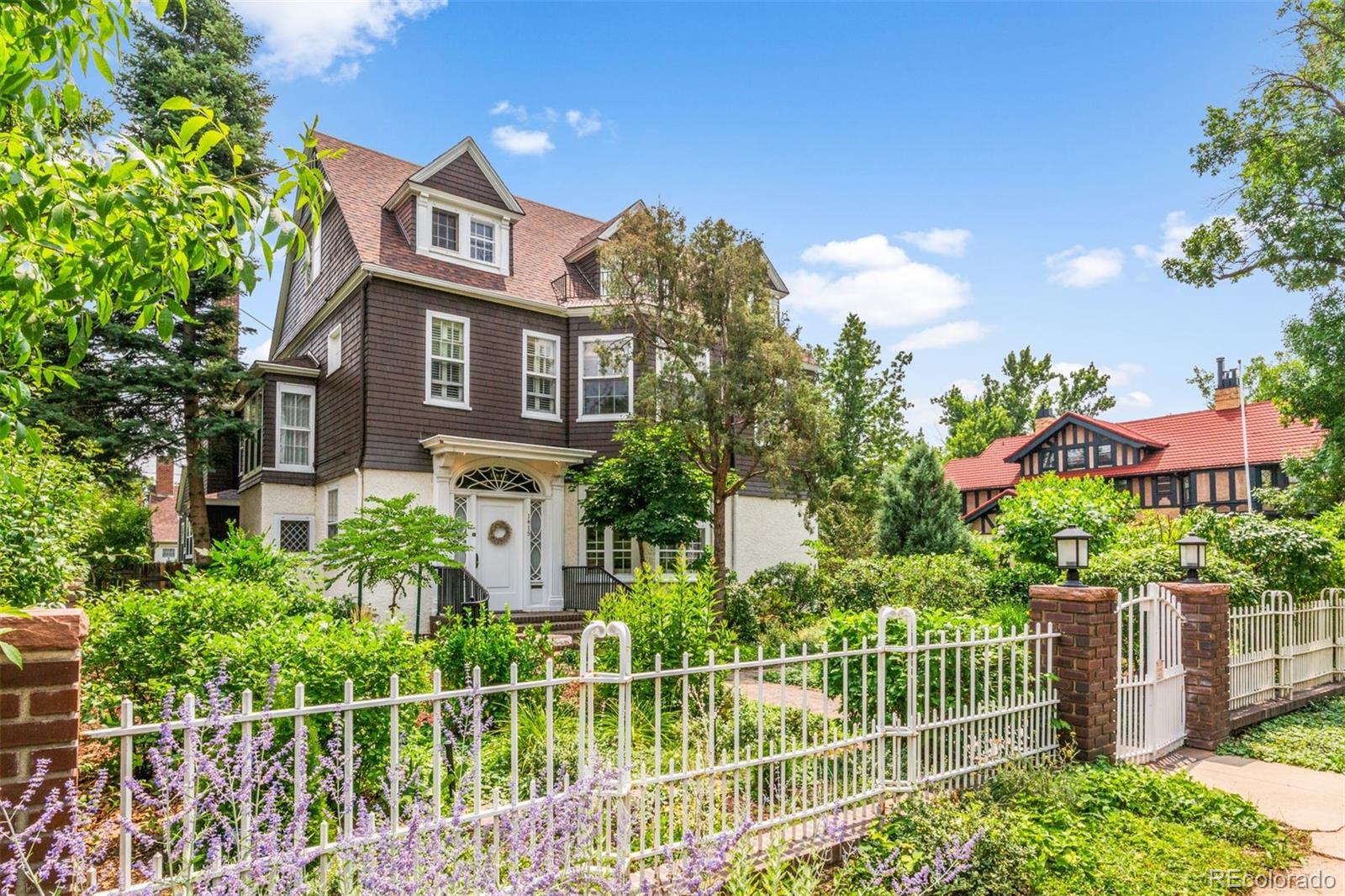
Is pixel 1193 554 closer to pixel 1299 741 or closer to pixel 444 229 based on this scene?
pixel 1299 741

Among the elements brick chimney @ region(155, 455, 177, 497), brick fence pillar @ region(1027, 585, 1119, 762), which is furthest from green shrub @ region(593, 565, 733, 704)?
brick chimney @ region(155, 455, 177, 497)

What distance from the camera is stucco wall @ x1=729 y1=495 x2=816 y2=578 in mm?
18000

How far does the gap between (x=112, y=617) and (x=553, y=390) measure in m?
11.5

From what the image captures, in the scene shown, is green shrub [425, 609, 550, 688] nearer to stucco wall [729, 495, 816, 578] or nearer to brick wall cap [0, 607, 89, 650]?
brick wall cap [0, 607, 89, 650]

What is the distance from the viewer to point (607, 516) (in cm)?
1551

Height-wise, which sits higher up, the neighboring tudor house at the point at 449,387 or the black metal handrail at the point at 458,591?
the neighboring tudor house at the point at 449,387

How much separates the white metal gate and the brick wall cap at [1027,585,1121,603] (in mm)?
349

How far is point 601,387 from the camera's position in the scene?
17.2m

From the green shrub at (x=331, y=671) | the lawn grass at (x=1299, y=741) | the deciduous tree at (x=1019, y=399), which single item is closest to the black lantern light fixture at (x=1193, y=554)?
the lawn grass at (x=1299, y=741)

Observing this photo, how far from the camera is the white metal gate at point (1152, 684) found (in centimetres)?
673

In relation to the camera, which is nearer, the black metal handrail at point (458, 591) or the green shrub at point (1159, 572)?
the green shrub at point (1159, 572)

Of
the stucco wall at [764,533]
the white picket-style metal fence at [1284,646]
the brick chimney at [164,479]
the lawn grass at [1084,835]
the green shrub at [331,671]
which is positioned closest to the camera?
the lawn grass at [1084,835]

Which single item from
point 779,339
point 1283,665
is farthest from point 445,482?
point 1283,665

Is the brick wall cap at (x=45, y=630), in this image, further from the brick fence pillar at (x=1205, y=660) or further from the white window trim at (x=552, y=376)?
the white window trim at (x=552, y=376)
